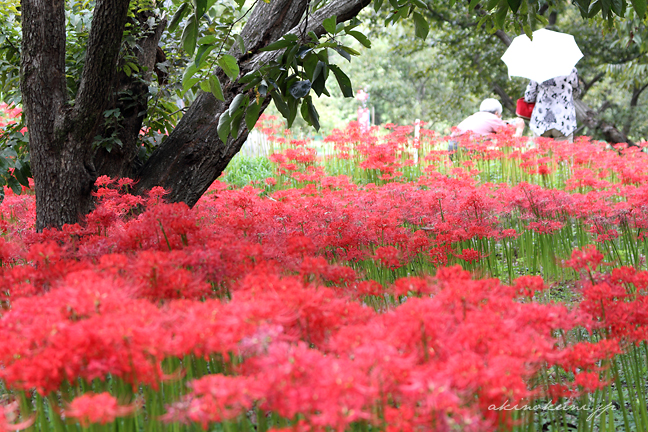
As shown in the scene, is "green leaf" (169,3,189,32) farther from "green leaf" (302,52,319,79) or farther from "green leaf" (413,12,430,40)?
"green leaf" (413,12,430,40)

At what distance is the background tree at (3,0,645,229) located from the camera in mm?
2184

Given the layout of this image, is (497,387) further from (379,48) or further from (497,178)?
(379,48)

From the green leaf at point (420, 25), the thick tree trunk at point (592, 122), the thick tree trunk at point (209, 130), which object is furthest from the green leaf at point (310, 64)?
the thick tree trunk at point (592, 122)

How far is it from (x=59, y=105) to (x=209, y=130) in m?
0.95

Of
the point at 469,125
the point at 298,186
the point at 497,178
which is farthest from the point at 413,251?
the point at 469,125

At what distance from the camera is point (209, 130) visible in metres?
3.56

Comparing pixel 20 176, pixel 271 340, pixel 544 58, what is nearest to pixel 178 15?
pixel 271 340

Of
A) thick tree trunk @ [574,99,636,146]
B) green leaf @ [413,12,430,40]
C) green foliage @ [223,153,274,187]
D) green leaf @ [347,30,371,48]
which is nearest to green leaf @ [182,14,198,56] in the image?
green leaf @ [347,30,371,48]

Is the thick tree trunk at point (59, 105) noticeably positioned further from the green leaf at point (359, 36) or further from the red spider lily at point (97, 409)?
the red spider lily at point (97, 409)

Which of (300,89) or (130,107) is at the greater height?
(130,107)

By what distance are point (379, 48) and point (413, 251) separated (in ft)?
94.4

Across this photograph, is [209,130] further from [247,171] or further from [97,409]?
[247,171]

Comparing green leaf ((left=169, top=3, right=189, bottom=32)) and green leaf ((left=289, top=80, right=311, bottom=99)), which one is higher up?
green leaf ((left=169, top=3, right=189, bottom=32))

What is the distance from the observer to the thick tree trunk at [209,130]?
356cm
